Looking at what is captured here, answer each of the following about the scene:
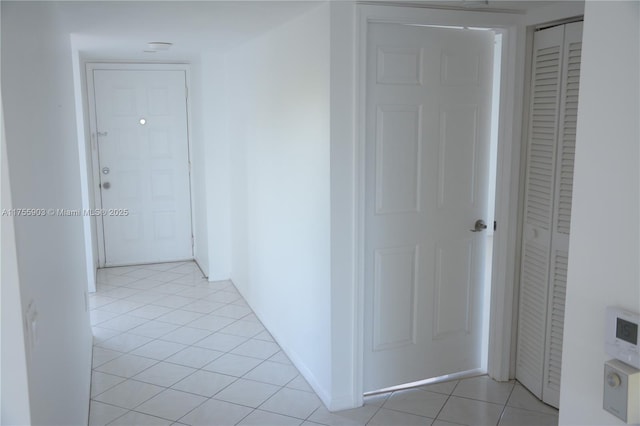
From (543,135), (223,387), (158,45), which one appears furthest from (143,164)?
(543,135)

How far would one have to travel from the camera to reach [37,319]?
154 centimetres

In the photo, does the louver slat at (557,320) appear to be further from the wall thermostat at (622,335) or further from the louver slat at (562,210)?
the wall thermostat at (622,335)

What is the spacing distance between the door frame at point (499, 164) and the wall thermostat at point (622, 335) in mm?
1688

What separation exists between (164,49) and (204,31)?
41.7 inches

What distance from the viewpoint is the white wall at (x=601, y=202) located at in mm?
1284

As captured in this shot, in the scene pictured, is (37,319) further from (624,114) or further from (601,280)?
(624,114)

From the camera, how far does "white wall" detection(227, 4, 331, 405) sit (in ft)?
9.82

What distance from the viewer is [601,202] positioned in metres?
1.37

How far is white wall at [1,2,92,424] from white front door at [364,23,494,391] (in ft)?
4.80

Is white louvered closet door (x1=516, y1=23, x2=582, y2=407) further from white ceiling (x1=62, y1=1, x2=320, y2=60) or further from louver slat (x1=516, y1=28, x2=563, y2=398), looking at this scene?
white ceiling (x1=62, y1=1, x2=320, y2=60)

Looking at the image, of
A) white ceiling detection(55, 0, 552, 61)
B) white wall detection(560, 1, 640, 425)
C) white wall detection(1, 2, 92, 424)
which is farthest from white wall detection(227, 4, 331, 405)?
white wall detection(560, 1, 640, 425)

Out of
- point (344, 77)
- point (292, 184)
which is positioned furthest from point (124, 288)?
point (344, 77)

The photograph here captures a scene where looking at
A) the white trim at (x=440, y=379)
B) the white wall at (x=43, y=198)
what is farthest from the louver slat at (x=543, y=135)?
the white wall at (x=43, y=198)

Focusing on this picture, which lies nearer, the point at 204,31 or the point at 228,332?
the point at 204,31
